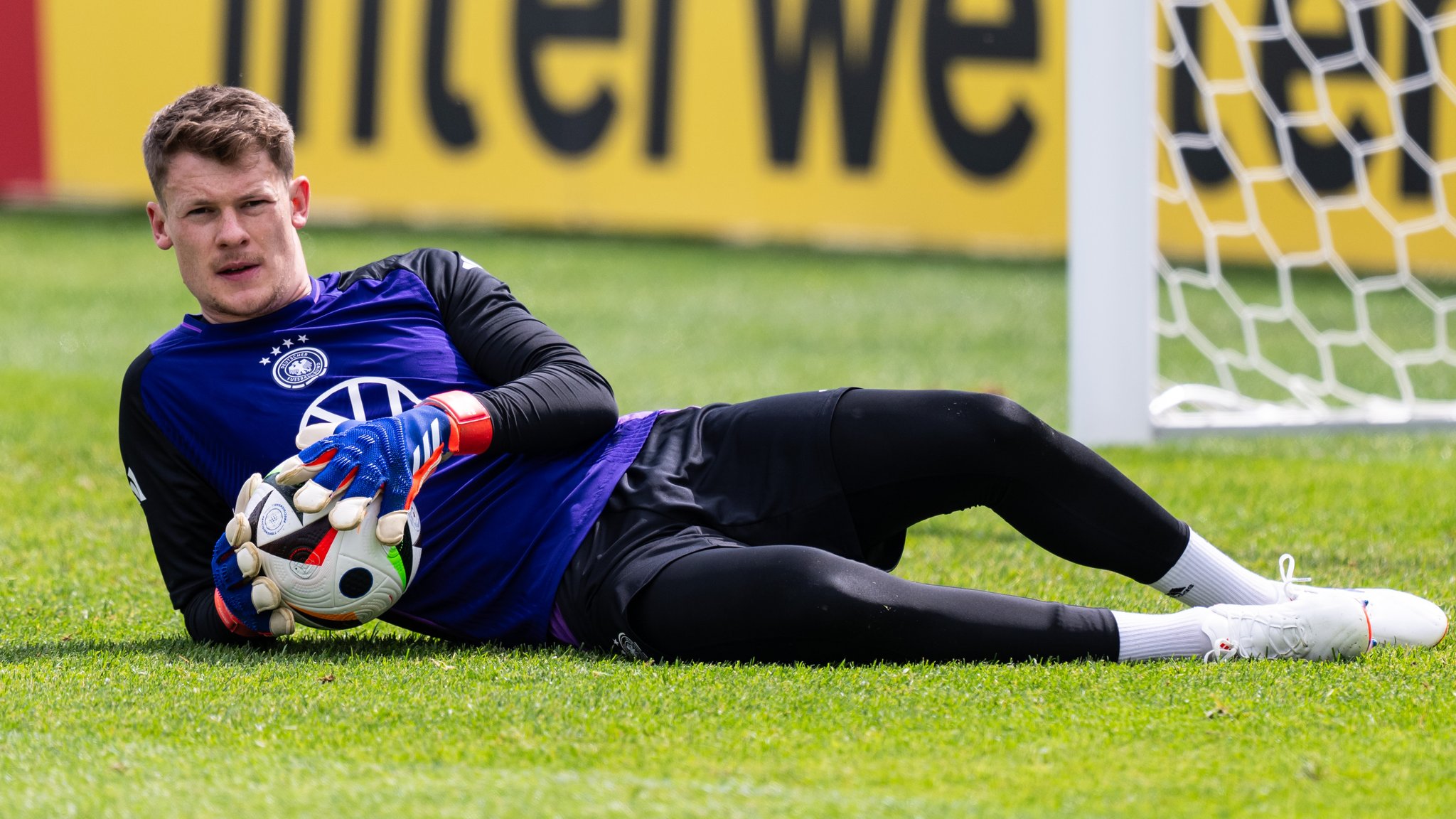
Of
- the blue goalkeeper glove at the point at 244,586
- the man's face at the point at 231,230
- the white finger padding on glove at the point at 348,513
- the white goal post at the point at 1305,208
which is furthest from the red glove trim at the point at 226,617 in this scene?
the white goal post at the point at 1305,208

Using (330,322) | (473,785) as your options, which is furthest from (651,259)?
(473,785)

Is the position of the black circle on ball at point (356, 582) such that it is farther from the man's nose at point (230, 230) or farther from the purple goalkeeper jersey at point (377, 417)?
the man's nose at point (230, 230)

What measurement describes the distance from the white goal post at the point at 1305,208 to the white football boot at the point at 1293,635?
357 cm

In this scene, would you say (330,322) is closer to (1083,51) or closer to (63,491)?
(63,491)

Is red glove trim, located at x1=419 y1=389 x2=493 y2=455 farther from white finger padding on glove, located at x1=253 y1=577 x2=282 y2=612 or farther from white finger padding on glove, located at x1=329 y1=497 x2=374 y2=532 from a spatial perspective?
white finger padding on glove, located at x1=253 y1=577 x2=282 y2=612

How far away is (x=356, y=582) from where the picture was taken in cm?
316

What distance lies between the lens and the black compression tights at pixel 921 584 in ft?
10.3

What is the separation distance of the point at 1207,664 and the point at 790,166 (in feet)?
31.1

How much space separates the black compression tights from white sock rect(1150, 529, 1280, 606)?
1.6 inches

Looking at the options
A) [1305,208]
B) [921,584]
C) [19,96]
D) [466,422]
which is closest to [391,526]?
[466,422]

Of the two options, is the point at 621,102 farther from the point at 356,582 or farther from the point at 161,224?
the point at 356,582

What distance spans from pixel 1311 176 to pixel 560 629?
9.53 m

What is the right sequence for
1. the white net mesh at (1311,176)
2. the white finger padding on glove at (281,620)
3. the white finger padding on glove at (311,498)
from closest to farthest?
the white finger padding on glove at (311,498), the white finger padding on glove at (281,620), the white net mesh at (1311,176)

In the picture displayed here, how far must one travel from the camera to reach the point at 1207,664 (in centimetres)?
325
